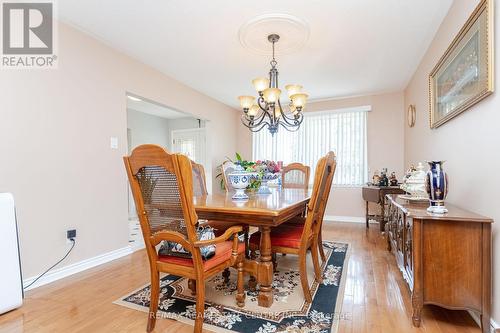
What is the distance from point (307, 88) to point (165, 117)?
4.01m

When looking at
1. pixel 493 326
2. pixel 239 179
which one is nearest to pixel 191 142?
pixel 239 179

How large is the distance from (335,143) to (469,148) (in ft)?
10.4

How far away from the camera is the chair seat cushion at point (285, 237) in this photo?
191 cm

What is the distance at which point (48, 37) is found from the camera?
238 centimetres

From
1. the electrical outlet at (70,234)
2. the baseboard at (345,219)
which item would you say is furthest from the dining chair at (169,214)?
the baseboard at (345,219)

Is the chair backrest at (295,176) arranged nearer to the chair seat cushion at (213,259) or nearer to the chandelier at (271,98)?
the chandelier at (271,98)

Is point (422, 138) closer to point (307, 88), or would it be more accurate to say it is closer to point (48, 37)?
point (307, 88)

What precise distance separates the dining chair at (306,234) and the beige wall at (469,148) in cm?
94

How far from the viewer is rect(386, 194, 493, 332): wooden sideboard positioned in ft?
4.80

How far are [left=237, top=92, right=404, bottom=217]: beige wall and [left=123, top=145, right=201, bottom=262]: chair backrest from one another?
4120mm

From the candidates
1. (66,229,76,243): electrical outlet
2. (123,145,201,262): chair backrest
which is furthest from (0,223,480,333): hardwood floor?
(123,145,201,262): chair backrest

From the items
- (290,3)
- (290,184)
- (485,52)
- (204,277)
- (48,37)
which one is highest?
(290,3)

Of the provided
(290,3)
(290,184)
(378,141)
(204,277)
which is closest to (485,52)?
(290,3)

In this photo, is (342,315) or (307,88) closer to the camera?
(342,315)
